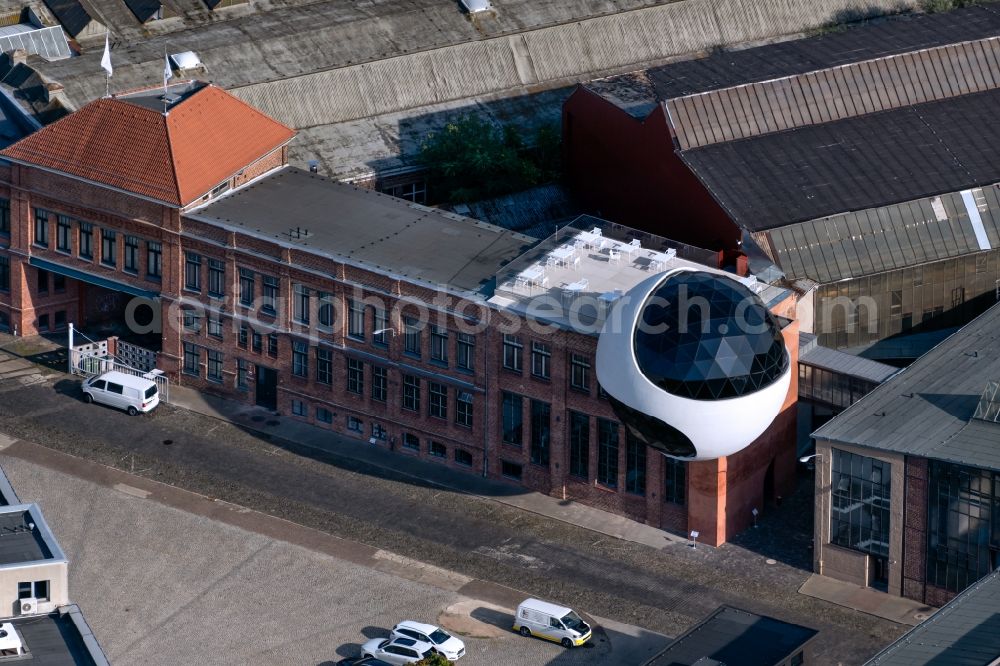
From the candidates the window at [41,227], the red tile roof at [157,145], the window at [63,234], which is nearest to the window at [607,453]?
the red tile roof at [157,145]

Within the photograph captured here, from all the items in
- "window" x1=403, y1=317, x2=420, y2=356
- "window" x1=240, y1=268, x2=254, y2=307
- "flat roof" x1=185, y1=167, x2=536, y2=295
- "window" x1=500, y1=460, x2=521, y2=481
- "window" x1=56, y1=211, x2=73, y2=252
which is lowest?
"window" x1=500, y1=460, x2=521, y2=481

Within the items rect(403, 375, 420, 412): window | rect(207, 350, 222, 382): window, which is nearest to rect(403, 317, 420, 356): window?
rect(403, 375, 420, 412): window

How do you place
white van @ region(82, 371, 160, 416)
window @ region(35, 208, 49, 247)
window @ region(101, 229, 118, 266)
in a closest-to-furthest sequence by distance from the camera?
white van @ region(82, 371, 160, 416) → window @ region(101, 229, 118, 266) → window @ region(35, 208, 49, 247)

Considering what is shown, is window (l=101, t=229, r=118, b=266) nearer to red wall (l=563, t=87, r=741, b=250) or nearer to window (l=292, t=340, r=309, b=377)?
window (l=292, t=340, r=309, b=377)

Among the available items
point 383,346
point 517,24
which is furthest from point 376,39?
point 383,346

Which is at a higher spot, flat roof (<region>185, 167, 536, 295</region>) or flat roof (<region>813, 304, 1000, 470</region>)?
flat roof (<region>185, 167, 536, 295</region>)

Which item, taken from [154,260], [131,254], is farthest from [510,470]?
[131,254]

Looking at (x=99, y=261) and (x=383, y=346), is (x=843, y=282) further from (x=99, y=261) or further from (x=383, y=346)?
(x=99, y=261)

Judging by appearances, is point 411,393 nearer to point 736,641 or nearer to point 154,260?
point 154,260
